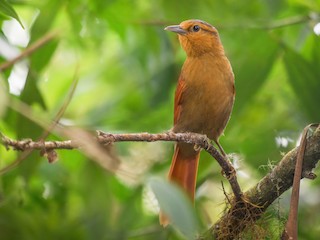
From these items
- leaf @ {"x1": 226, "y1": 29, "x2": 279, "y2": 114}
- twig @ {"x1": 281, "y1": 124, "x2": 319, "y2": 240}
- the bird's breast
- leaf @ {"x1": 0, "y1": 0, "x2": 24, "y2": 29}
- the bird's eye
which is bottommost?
twig @ {"x1": 281, "y1": 124, "x2": 319, "y2": 240}

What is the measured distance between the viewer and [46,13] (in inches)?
172

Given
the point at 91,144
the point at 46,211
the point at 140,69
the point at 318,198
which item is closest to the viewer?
the point at 91,144

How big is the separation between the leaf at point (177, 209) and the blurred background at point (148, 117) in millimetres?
1280

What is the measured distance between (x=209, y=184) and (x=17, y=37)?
1678mm

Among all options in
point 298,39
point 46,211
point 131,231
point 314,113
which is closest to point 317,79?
point 314,113

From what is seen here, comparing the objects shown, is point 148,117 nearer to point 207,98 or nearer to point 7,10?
point 207,98

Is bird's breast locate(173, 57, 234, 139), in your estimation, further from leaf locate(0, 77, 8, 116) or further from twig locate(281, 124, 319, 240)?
leaf locate(0, 77, 8, 116)

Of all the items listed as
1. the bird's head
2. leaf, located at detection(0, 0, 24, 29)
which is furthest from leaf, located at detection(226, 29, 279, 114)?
leaf, located at detection(0, 0, 24, 29)

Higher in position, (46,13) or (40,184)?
(46,13)

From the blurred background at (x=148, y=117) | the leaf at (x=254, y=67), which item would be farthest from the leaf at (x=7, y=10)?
the leaf at (x=254, y=67)

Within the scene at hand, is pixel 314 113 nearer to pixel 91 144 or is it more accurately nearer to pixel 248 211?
pixel 248 211

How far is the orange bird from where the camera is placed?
3.94 meters

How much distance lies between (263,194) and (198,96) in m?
1.08

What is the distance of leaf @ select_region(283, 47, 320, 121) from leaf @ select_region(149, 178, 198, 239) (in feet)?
7.51
